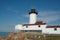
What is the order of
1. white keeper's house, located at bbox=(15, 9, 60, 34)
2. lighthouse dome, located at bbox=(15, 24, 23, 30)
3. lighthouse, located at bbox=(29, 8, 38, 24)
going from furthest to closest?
lighthouse, located at bbox=(29, 8, 38, 24), lighthouse dome, located at bbox=(15, 24, 23, 30), white keeper's house, located at bbox=(15, 9, 60, 34)

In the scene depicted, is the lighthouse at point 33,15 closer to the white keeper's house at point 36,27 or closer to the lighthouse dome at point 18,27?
the white keeper's house at point 36,27

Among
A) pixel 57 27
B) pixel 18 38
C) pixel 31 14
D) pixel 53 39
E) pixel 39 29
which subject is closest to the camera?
pixel 18 38

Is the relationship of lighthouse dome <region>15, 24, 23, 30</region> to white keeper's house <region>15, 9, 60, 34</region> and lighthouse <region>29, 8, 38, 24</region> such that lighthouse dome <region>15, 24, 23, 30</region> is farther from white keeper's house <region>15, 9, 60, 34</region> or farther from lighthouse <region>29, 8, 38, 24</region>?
lighthouse <region>29, 8, 38, 24</region>

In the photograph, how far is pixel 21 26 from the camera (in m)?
32.3

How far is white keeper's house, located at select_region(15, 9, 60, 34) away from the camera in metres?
26.8

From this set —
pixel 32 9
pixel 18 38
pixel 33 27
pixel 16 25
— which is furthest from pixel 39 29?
pixel 18 38

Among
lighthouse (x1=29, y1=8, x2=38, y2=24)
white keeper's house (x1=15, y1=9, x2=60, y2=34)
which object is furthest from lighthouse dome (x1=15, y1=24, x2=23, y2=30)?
lighthouse (x1=29, y1=8, x2=38, y2=24)

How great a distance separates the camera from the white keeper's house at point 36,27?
1056 inches

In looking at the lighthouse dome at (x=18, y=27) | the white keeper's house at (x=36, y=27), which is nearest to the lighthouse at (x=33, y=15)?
the white keeper's house at (x=36, y=27)

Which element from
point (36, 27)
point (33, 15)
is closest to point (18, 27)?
point (36, 27)

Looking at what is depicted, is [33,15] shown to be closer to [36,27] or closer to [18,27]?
[18,27]

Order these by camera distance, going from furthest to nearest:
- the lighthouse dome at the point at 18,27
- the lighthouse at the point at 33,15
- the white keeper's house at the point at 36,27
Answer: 1. the lighthouse at the point at 33,15
2. the lighthouse dome at the point at 18,27
3. the white keeper's house at the point at 36,27

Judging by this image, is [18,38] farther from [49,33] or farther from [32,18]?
[32,18]

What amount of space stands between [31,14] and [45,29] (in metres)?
8.46
